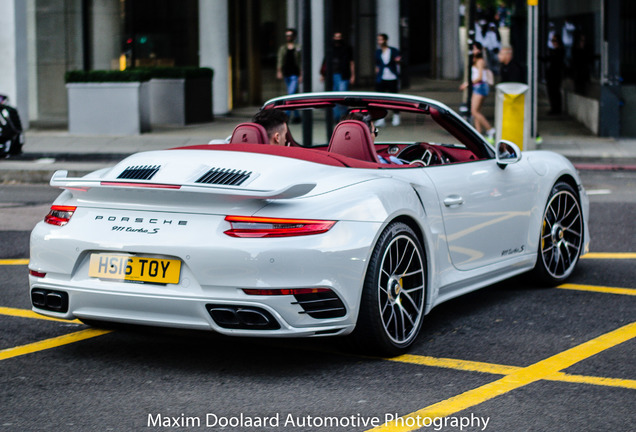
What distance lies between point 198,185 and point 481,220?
2.04m

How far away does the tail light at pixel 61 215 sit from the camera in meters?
5.43

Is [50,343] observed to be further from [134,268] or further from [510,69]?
[510,69]

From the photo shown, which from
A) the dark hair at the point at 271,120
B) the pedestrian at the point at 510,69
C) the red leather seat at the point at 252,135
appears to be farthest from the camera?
the pedestrian at the point at 510,69

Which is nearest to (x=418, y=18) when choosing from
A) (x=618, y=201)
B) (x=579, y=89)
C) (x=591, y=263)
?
(x=579, y=89)

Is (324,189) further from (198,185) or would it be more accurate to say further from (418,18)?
(418,18)

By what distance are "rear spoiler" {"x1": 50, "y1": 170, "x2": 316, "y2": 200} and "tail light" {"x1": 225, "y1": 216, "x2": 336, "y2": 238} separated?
106 millimetres

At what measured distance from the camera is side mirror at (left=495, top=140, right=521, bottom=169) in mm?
6773

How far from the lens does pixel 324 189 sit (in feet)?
17.1

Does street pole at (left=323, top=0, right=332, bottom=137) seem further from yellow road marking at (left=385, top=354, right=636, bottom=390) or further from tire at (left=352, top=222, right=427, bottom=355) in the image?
yellow road marking at (left=385, top=354, right=636, bottom=390)

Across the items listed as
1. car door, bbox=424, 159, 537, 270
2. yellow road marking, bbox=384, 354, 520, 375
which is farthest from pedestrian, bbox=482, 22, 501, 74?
yellow road marking, bbox=384, 354, 520, 375

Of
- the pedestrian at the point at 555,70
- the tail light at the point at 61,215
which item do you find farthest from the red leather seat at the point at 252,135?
the pedestrian at the point at 555,70

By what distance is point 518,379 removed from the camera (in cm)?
508

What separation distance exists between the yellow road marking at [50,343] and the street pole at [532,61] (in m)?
12.0

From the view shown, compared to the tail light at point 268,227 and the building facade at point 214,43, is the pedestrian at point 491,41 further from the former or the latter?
the tail light at point 268,227
